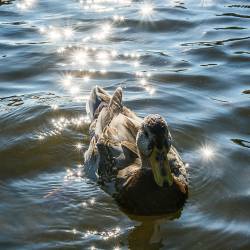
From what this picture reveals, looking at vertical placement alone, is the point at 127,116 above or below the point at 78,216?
above

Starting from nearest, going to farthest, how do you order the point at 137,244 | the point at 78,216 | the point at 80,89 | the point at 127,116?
the point at 137,244
the point at 78,216
the point at 127,116
the point at 80,89

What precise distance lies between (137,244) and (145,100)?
4.26 metres

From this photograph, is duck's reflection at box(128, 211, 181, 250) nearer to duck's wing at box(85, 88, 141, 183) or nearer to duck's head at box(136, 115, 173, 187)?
duck's head at box(136, 115, 173, 187)

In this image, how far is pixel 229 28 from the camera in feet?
48.9

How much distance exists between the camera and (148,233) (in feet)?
22.8

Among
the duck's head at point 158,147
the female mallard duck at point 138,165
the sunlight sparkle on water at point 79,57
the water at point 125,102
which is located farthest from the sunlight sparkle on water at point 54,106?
the duck's head at point 158,147

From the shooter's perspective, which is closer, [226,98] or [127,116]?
[127,116]

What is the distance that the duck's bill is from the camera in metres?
7.20

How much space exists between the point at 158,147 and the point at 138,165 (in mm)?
537

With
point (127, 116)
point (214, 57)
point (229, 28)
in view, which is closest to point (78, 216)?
point (127, 116)

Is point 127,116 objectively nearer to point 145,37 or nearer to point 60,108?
point 60,108

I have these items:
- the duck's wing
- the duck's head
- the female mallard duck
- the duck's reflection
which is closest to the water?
the duck's reflection

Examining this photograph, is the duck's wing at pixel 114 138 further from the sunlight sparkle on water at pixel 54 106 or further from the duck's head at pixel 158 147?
the sunlight sparkle on water at pixel 54 106

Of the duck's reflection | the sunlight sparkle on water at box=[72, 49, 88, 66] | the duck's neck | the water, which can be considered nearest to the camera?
the duck's reflection
